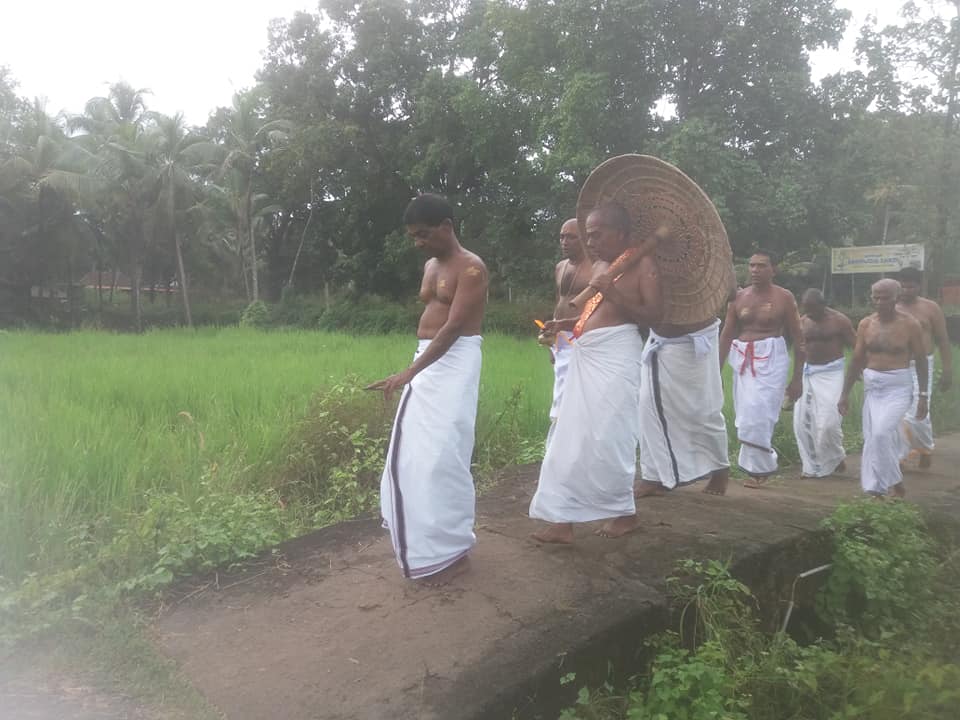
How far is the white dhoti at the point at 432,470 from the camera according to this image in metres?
3.04

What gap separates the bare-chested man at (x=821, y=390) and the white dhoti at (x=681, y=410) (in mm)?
2026

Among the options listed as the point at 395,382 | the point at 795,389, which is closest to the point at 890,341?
the point at 795,389

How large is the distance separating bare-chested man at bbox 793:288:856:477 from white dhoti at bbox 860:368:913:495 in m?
0.78

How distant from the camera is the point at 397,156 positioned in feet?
59.3

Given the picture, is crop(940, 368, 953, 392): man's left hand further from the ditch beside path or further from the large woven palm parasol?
the large woven palm parasol

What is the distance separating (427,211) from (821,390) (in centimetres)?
425

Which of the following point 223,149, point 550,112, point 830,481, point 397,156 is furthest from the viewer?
point 223,149

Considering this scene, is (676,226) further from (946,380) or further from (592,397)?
(946,380)

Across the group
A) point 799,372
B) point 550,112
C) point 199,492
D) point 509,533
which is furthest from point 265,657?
point 550,112

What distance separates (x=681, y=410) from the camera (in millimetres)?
4426

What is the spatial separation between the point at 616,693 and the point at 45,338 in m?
Answer: 13.2

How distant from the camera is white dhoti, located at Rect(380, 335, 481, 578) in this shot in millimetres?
3041

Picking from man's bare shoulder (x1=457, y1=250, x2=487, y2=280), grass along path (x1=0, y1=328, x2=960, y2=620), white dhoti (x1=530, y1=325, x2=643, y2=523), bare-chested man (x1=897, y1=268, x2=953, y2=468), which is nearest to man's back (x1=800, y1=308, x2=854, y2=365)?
bare-chested man (x1=897, y1=268, x2=953, y2=468)

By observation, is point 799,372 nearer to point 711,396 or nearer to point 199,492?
point 711,396
